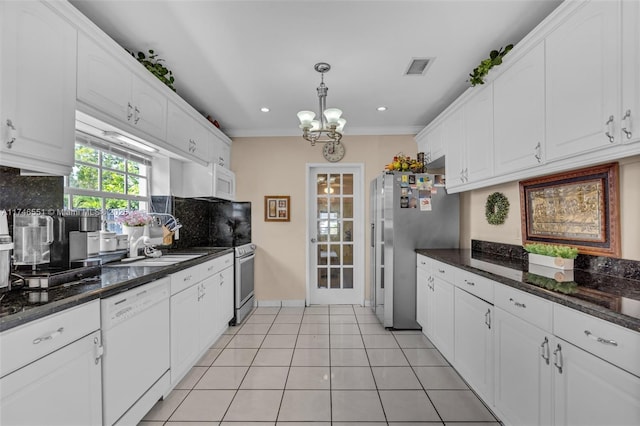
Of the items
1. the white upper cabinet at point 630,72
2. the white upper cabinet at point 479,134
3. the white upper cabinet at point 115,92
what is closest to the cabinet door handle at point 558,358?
the white upper cabinet at point 630,72

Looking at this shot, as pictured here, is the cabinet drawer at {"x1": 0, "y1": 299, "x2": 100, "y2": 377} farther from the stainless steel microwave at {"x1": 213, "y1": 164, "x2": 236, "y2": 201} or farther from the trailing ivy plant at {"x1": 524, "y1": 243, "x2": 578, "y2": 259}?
the trailing ivy plant at {"x1": 524, "y1": 243, "x2": 578, "y2": 259}

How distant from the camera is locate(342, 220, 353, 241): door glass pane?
14.5ft

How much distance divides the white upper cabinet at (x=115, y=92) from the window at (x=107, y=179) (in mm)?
466

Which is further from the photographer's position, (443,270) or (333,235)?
(333,235)

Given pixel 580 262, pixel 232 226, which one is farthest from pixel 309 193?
pixel 580 262

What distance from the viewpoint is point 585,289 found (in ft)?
4.75

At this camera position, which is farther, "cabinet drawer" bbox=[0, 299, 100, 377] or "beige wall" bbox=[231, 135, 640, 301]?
"beige wall" bbox=[231, 135, 640, 301]

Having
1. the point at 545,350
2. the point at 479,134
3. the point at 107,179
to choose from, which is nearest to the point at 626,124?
the point at 545,350

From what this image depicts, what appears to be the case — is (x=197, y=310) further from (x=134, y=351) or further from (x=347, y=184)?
(x=347, y=184)

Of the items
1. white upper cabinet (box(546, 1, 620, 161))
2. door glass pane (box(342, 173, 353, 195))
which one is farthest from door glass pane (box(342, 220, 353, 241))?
white upper cabinet (box(546, 1, 620, 161))

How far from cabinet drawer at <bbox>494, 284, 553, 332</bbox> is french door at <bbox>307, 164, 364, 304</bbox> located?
2678mm

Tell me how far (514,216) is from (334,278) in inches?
97.7

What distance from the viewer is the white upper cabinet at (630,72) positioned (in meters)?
1.33

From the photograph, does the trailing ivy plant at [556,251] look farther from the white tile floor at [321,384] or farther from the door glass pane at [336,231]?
the door glass pane at [336,231]
